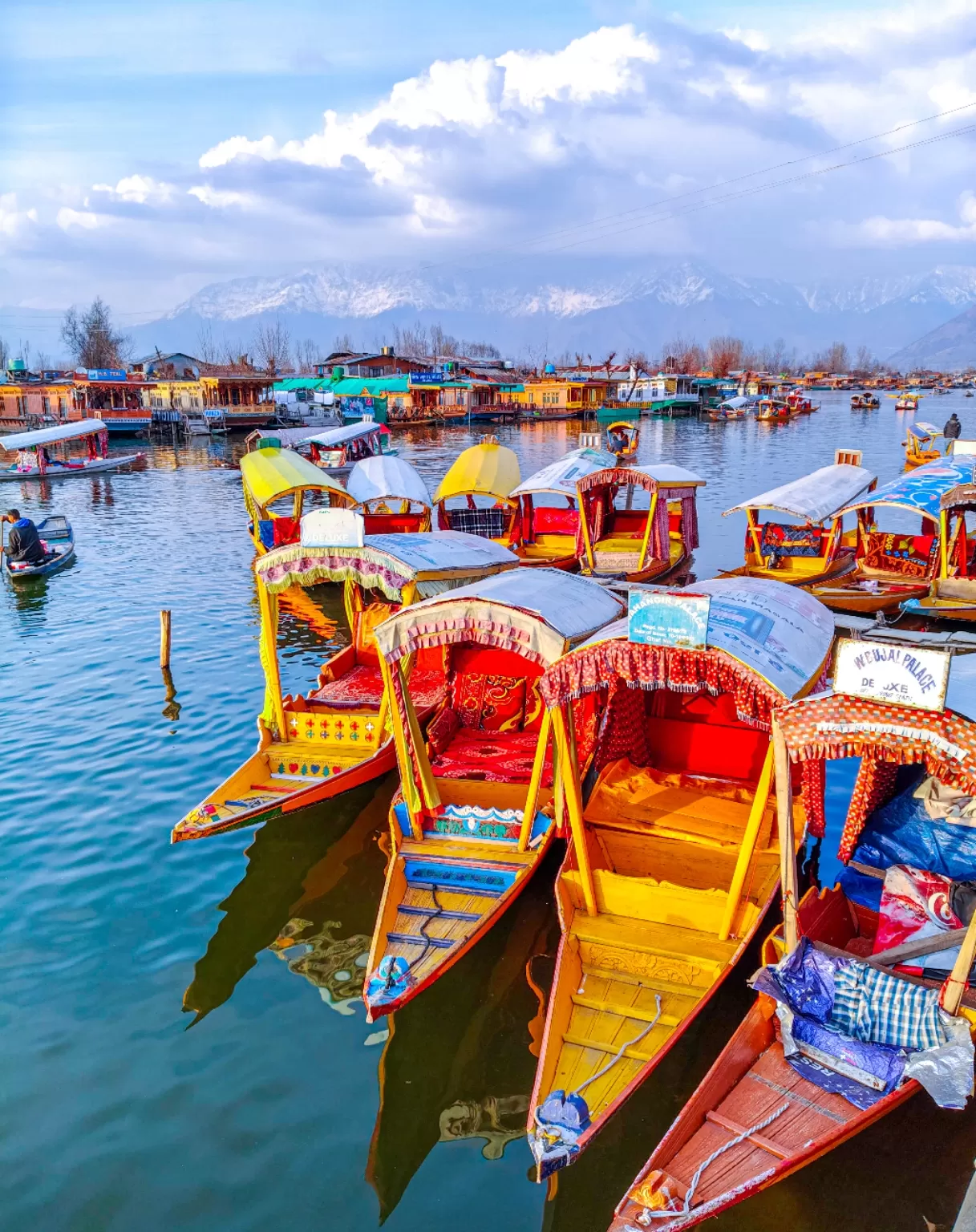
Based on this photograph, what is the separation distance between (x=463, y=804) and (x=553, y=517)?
49.4 feet

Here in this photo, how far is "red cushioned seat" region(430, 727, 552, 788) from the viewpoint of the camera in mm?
10805

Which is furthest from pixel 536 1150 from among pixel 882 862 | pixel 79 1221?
pixel 882 862

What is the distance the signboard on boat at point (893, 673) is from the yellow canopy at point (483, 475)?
17000 millimetres

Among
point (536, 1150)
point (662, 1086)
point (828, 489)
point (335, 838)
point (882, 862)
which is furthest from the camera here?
point (828, 489)

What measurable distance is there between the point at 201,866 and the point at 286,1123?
14.5ft

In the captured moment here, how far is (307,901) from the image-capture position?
10.4 meters

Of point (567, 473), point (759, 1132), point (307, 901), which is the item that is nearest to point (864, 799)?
point (759, 1132)

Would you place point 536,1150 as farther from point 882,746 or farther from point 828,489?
point 828,489

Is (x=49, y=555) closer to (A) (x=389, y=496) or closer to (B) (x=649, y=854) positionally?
(A) (x=389, y=496)

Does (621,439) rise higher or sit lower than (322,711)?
higher

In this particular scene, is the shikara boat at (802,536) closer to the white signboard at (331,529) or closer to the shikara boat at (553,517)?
the shikara boat at (553,517)

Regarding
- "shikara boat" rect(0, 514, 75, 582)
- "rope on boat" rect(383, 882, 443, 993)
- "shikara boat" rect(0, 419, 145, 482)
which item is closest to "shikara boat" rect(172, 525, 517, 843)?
"rope on boat" rect(383, 882, 443, 993)

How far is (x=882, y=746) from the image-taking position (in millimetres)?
Answer: 6816

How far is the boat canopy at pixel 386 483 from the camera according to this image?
76.7ft
